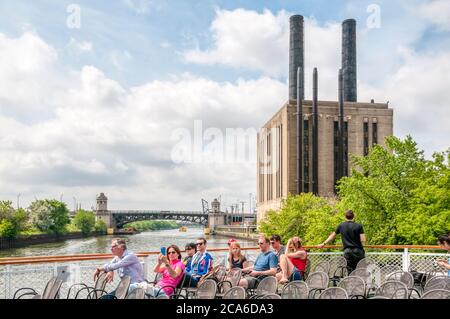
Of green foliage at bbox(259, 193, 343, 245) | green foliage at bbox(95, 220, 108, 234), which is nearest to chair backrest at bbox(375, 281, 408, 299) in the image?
green foliage at bbox(259, 193, 343, 245)

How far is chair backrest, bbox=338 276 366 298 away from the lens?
24.8ft

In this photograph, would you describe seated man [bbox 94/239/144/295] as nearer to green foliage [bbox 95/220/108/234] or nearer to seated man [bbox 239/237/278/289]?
seated man [bbox 239/237/278/289]

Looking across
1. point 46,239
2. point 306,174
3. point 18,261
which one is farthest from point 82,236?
point 18,261

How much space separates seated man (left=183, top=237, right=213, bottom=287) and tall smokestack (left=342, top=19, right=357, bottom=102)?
101198mm

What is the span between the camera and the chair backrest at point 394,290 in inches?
265

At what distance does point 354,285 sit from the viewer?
7.67 m

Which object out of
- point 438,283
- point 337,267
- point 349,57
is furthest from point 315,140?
point 438,283

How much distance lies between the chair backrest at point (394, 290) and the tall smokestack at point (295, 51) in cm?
9460

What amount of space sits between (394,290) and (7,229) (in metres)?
79.2

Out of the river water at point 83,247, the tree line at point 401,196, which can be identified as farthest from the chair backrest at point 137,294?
the river water at point 83,247

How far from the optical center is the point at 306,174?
88688 mm

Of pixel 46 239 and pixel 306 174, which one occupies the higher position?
pixel 306 174
